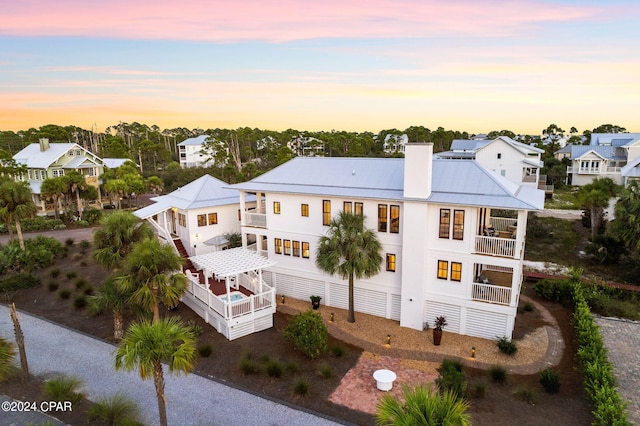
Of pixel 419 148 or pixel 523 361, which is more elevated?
pixel 419 148

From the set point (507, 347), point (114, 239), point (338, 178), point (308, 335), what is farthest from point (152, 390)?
point (507, 347)

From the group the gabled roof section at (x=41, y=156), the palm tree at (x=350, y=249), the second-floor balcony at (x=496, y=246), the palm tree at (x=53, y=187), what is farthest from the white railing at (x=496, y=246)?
the gabled roof section at (x=41, y=156)

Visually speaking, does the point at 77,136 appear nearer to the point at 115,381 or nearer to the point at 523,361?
the point at 115,381

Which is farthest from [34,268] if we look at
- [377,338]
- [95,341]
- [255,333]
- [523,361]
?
[523,361]

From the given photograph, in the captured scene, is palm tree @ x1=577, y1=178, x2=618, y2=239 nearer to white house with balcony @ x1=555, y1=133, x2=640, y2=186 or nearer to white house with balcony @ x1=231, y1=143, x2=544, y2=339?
white house with balcony @ x1=231, y1=143, x2=544, y2=339

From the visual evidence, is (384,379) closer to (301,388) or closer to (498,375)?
(301,388)

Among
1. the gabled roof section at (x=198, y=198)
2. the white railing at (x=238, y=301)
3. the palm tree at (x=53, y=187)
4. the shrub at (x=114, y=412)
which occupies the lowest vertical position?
the shrub at (x=114, y=412)

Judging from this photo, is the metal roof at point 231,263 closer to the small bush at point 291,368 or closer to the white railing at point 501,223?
the small bush at point 291,368
